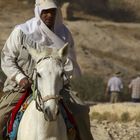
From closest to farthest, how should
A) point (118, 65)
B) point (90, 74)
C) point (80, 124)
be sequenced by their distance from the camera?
point (80, 124) → point (90, 74) → point (118, 65)

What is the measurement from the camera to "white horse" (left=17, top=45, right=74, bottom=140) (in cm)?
883

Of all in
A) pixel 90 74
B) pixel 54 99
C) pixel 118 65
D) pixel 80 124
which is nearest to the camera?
pixel 54 99

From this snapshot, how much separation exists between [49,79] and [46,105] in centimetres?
29

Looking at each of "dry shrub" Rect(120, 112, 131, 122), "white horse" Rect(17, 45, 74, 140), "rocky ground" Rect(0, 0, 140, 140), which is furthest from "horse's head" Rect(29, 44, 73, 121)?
"rocky ground" Rect(0, 0, 140, 140)

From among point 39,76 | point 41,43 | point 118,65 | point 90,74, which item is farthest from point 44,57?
point 118,65

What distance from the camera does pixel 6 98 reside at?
1055 cm

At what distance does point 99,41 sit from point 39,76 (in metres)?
40.6

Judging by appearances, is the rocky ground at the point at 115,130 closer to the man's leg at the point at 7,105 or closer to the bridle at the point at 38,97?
the man's leg at the point at 7,105

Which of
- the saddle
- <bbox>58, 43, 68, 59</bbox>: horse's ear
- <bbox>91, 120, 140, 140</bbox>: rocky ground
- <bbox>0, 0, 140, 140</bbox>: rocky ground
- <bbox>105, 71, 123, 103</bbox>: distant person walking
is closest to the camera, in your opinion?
<bbox>58, 43, 68, 59</bbox>: horse's ear

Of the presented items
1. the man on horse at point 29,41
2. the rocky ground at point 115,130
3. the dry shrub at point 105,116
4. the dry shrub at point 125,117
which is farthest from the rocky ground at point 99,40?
the man on horse at point 29,41

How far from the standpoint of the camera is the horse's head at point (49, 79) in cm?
879

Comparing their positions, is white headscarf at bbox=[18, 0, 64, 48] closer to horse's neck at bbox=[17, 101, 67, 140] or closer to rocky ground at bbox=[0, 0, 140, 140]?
horse's neck at bbox=[17, 101, 67, 140]

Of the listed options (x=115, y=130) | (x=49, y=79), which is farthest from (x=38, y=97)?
(x=115, y=130)

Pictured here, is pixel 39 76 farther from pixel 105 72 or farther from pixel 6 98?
pixel 105 72
